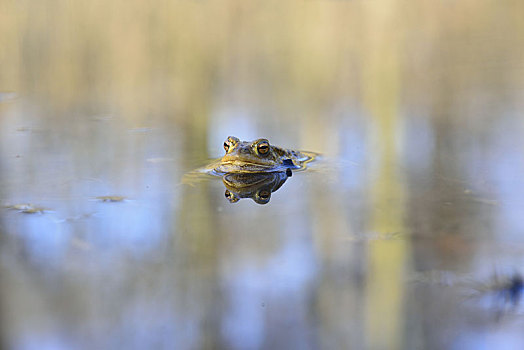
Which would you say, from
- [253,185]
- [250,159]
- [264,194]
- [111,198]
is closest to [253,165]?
[250,159]

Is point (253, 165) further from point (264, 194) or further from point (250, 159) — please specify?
point (264, 194)

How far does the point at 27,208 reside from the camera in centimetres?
357

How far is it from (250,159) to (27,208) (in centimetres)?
161

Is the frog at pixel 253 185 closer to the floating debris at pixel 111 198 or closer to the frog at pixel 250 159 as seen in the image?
the frog at pixel 250 159

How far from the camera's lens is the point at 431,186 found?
3.87 meters

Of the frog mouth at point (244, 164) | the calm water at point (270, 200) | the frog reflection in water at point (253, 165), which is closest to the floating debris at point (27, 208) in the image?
the calm water at point (270, 200)

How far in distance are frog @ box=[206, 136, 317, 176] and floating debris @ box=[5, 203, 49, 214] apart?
4.20 ft

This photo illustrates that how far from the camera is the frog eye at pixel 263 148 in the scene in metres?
4.48

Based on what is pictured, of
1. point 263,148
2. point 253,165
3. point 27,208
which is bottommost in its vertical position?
point 27,208

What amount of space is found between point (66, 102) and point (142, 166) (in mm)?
2883

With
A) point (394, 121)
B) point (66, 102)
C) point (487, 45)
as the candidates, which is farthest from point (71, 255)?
point (487, 45)

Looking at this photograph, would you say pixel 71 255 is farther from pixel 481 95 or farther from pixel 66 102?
pixel 481 95

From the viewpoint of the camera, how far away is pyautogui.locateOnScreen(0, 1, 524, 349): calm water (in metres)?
2.22

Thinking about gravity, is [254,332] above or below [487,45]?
below
